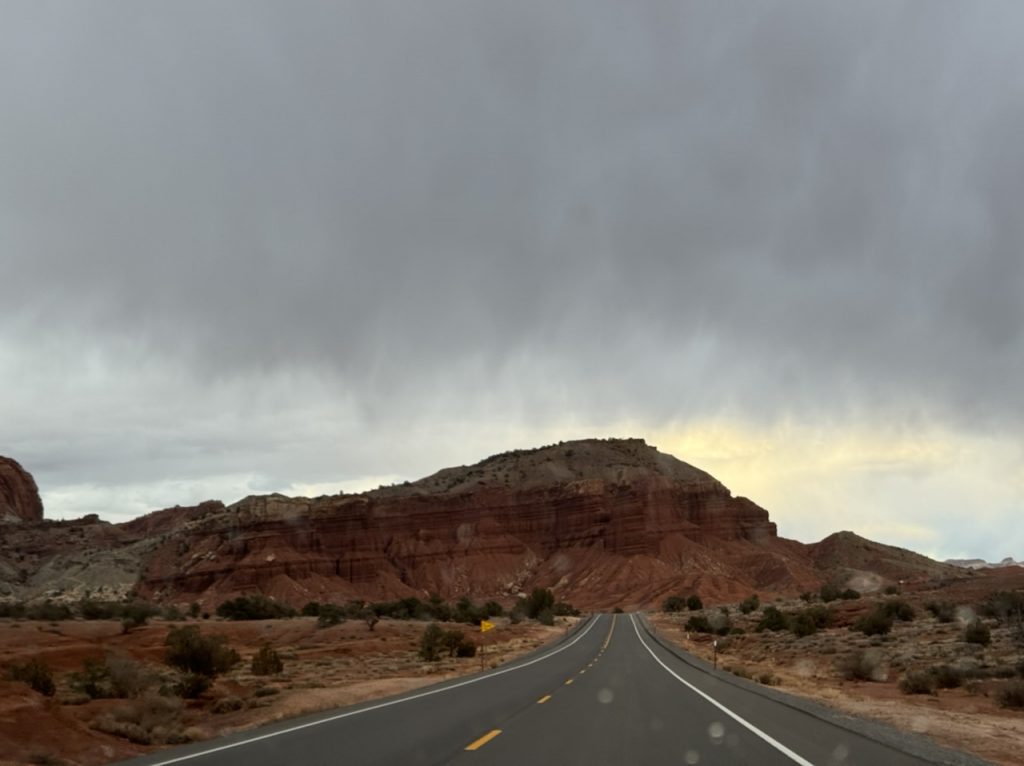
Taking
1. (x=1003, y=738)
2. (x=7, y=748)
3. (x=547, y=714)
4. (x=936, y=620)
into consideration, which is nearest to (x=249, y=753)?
(x=7, y=748)

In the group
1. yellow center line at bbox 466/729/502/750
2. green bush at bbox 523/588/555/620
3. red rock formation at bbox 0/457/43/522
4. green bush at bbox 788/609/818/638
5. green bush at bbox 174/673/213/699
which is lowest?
green bush at bbox 174/673/213/699

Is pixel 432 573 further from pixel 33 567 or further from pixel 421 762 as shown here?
pixel 421 762

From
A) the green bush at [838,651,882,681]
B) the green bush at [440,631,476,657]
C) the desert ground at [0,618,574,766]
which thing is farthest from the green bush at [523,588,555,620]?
the green bush at [838,651,882,681]

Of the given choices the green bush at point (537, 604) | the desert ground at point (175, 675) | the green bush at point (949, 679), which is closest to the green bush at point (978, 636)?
the green bush at point (949, 679)

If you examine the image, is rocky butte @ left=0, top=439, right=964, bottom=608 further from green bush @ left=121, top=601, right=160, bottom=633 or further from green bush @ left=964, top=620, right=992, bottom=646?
green bush @ left=964, top=620, right=992, bottom=646

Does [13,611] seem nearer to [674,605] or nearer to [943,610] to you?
[674,605]

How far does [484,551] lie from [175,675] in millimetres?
99427

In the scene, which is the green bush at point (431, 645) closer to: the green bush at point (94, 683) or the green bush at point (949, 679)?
the green bush at point (94, 683)

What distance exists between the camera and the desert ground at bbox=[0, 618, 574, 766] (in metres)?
15.9

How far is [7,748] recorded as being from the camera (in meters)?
14.3

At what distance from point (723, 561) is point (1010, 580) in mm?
63484

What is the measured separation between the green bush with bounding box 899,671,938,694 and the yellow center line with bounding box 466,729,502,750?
51.2 ft

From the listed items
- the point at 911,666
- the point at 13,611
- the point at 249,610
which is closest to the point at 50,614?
the point at 13,611

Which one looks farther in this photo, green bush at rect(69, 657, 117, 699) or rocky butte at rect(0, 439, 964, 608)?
rocky butte at rect(0, 439, 964, 608)
